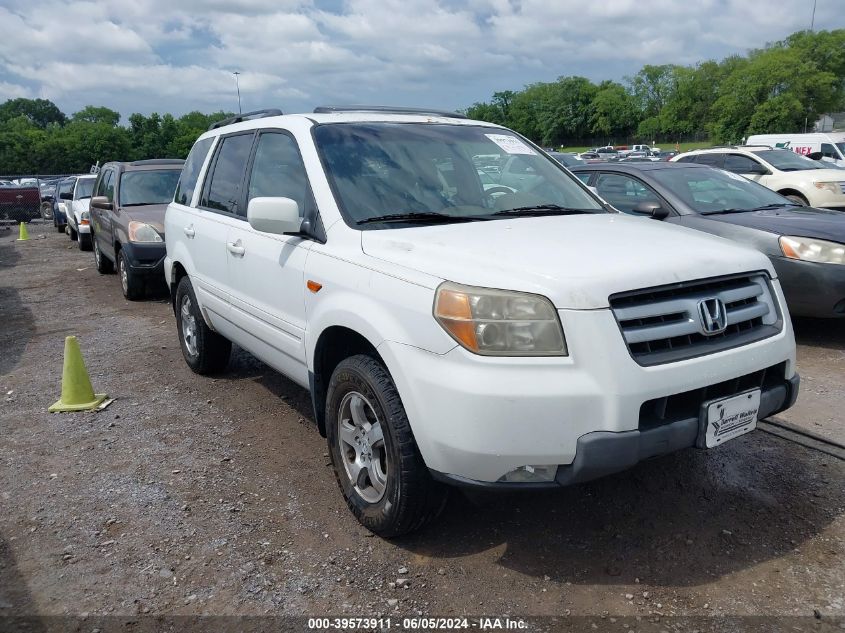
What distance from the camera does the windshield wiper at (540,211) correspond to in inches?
141

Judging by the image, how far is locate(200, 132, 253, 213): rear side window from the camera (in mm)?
4469

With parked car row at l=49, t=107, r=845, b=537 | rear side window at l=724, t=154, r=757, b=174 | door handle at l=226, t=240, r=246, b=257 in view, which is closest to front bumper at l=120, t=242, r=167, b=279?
parked car row at l=49, t=107, r=845, b=537

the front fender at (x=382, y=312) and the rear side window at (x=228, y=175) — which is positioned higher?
the rear side window at (x=228, y=175)

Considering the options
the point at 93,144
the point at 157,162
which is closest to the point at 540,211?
the point at 157,162

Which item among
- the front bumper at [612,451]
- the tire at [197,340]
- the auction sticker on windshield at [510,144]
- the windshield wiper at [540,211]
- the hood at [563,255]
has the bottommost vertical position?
the tire at [197,340]

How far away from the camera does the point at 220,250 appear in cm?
451

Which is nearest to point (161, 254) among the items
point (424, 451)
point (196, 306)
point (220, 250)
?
point (196, 306)

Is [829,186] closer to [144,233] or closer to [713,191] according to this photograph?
[713,191]

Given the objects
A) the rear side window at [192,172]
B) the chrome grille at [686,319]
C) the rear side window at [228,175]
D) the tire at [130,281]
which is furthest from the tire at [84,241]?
the chrome grille at [686,319]

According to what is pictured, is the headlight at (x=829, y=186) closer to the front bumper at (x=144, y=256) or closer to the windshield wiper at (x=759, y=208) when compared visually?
the windshield wiper at (x=759, y=208)

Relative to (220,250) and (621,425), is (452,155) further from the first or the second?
(621,425)

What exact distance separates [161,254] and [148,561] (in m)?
6.52

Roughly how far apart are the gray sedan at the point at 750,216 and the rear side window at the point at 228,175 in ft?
10.1

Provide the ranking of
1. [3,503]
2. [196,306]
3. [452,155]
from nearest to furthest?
[3,503], [452,155], [196,306]
